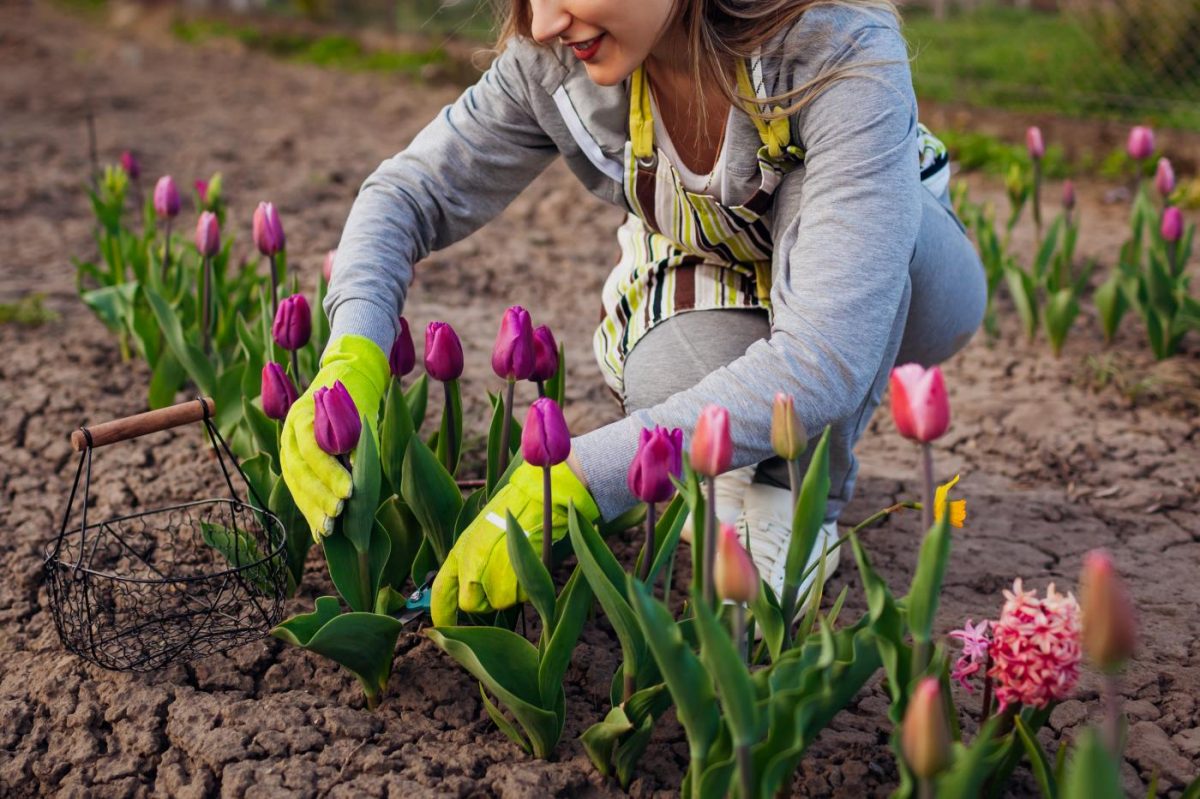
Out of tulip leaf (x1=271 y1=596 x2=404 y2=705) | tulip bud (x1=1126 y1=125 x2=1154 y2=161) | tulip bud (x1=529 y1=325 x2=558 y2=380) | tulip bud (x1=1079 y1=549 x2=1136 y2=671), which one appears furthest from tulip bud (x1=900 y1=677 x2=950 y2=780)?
tulip bud (x1=1126 y1=125 x2=1154 y2=161)

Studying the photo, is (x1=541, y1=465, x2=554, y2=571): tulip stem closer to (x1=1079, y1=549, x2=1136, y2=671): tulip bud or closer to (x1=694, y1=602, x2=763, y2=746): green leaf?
(x1=694, y1=602, x2=763, y2=746): green leaf

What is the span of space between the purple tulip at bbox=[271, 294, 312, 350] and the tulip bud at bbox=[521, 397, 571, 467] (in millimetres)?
612

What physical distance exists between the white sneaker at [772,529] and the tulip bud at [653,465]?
2.02 ft

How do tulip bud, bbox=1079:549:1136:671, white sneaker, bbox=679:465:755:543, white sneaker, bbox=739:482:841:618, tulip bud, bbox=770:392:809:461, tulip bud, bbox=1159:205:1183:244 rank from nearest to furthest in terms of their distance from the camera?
tulip bud, bbox=1079:549:1136:671 → tulip bud, bbox=770:392:809:461 → white sneaker, bbox=739:482:841:618 → white sneaker, bbox=679:465:755:543 → tulip bud, bbox=1159:205:1183:244

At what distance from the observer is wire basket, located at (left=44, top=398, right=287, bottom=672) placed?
160cm

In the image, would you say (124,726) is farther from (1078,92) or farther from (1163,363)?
(1078,92)

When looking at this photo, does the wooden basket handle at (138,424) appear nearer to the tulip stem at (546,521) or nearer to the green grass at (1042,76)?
the tulip stem at (546,521)

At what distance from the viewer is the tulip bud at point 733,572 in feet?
3.51

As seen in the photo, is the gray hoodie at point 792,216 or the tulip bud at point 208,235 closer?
the gray hoodie at point 792,216

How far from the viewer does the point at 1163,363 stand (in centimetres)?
296

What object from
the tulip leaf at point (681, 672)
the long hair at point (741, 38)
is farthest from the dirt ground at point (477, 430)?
the long hair at point (741, 38)

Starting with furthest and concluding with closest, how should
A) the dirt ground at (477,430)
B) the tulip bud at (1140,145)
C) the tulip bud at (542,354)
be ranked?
1. the tulip bud at (1140,145)
2. the tulip bud at (542,354)
3. the dirt ground at (477,430)

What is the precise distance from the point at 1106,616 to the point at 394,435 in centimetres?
99

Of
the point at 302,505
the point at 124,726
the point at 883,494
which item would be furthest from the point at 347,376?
the point at 883,494
